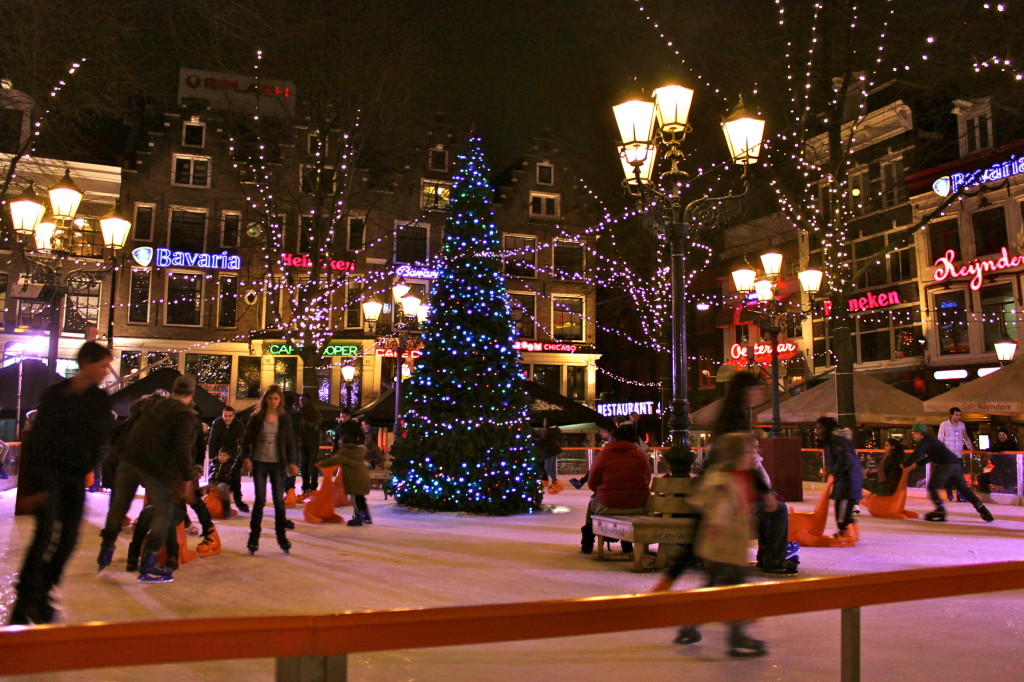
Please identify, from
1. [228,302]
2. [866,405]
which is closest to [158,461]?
[866,405]

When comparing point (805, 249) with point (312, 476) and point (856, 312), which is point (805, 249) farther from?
point (312, 476)

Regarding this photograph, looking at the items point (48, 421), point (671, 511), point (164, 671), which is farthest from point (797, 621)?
point (671, 511)

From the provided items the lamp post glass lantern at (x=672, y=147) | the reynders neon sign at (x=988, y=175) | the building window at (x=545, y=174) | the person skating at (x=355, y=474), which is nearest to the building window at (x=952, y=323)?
the reynders neon sign at (x=988, y=175)

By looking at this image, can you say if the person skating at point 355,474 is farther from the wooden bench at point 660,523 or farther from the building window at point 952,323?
the building window at point 952,323

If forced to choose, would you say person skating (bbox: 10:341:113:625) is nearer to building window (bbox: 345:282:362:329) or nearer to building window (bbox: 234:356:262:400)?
building window (bbox: 234:356:262:400)

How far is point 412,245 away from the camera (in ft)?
129

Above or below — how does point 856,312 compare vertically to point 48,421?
above

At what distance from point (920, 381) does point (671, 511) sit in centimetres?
2535

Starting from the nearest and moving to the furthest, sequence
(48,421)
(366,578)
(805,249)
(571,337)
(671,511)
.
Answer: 1. (48,421)
2. (366,578)
3. (671,511)
4. (805,249)
5. (571,337)

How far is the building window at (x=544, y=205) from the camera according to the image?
136 ft

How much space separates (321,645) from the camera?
201cm

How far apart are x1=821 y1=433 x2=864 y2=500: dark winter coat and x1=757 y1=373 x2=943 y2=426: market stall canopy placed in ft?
31.2

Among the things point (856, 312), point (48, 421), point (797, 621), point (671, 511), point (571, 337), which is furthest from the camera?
point (571, 337)

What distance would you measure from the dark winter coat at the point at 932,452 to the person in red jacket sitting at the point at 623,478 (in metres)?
6.91
